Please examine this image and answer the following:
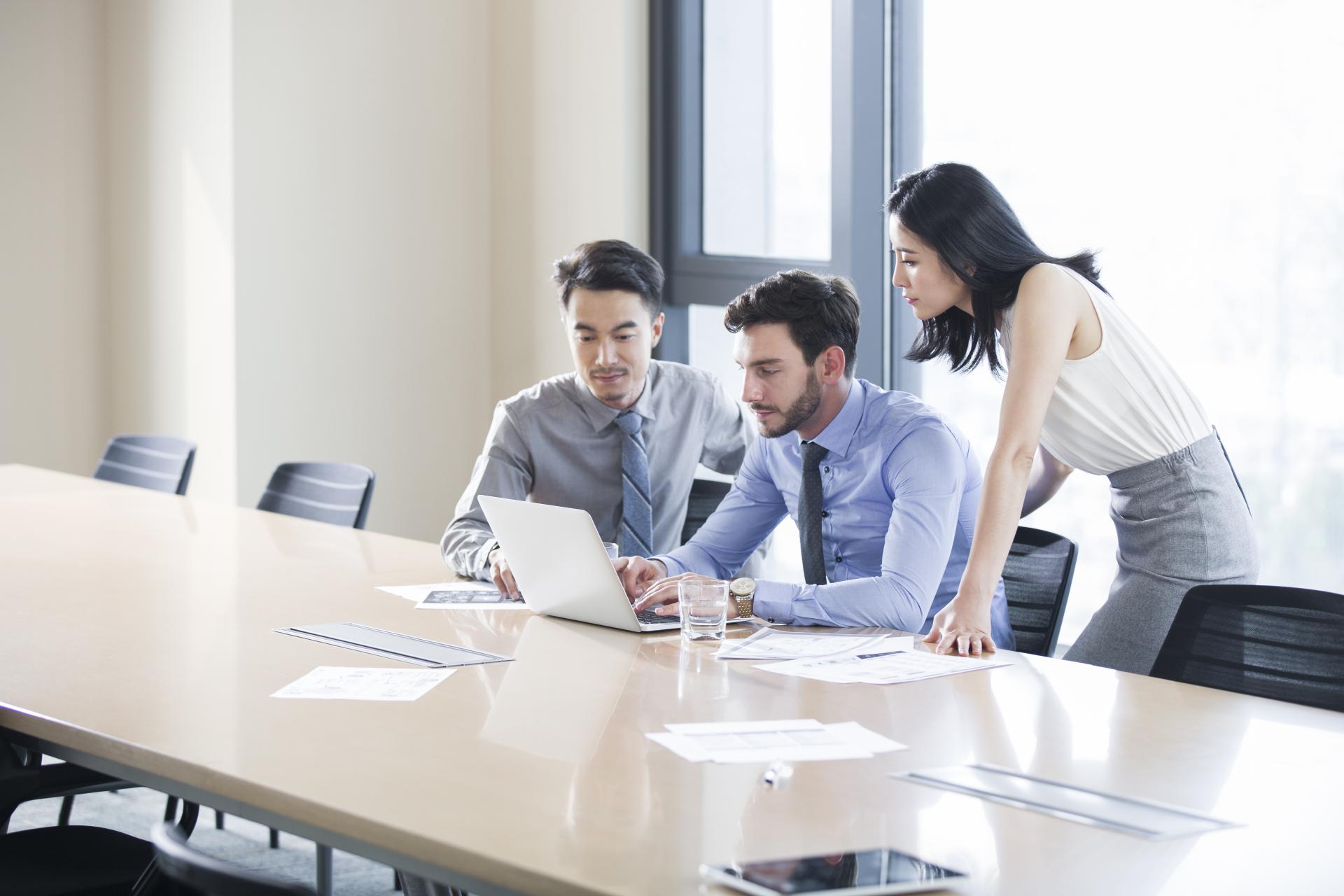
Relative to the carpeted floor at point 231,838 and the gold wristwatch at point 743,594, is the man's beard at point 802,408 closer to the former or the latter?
the gold wristwatch at point 743,594

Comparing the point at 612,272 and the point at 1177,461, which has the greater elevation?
the point at 612,272

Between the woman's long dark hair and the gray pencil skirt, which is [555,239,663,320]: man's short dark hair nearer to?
the woman's long dark hair

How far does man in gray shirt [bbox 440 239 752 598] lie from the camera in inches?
128

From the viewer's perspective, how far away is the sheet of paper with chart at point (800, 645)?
7.56 feet

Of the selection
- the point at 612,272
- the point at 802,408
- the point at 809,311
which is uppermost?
the point at 612,272

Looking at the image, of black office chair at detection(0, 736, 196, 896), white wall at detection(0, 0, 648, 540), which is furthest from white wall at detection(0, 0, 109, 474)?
black office chair at detection(0, 736, 196, 896)

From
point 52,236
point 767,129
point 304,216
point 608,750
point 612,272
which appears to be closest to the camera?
point 608,750

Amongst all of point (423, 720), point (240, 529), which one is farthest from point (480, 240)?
point (423, 720)

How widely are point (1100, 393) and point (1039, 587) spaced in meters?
0.39

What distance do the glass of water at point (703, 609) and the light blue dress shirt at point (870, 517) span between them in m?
0.15

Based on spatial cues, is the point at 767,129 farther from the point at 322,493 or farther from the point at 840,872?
the point at 840,872

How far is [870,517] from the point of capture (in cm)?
277

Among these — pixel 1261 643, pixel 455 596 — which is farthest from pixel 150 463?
pixel 1261 643

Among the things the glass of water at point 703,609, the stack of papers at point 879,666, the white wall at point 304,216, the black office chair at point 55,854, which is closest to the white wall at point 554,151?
the white wall at point 304,216
